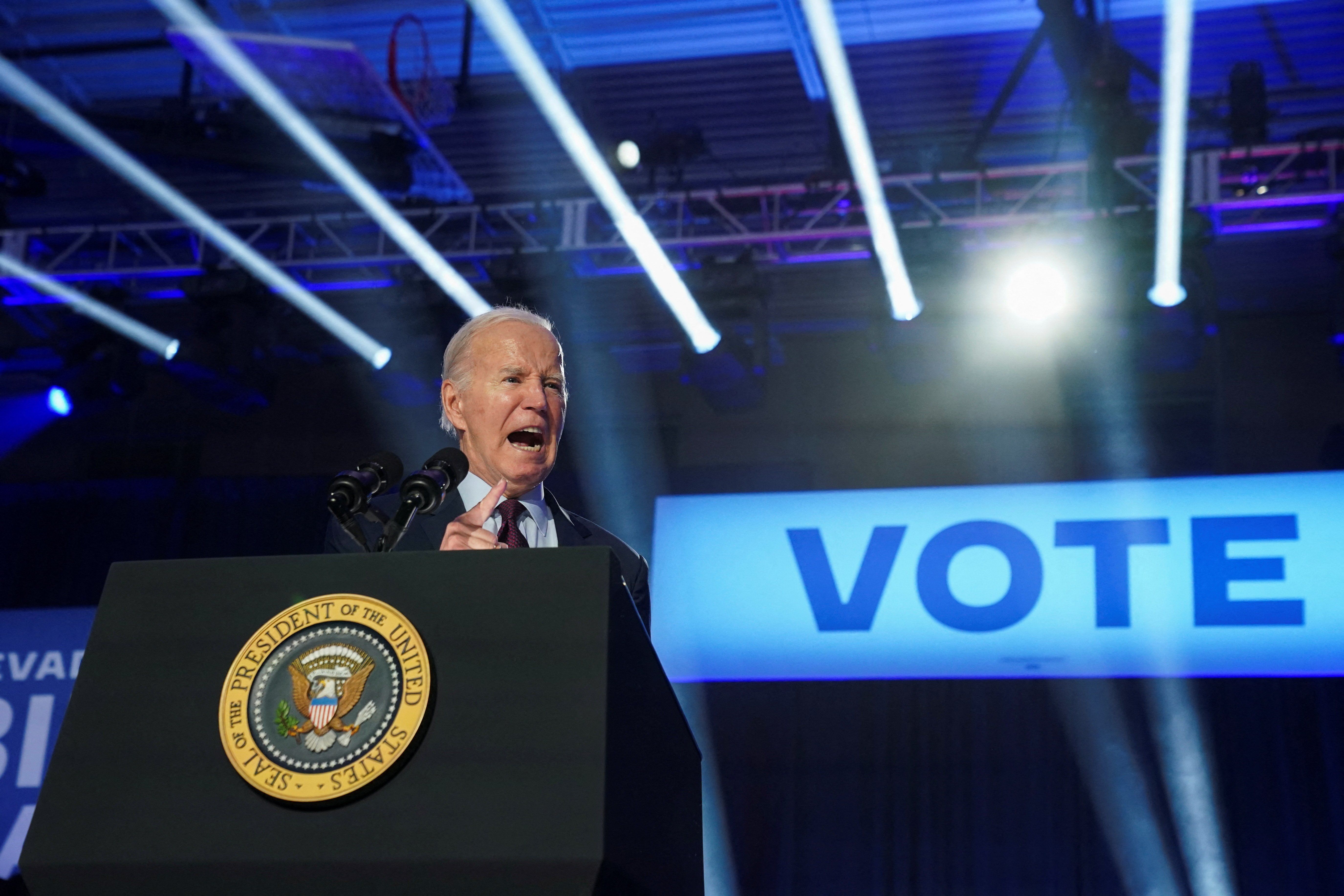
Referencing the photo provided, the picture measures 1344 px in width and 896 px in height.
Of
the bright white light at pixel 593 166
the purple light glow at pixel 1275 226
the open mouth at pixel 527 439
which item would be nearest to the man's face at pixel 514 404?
the open mouth at pixel 527 439

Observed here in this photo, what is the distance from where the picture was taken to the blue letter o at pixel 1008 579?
17.6 feet

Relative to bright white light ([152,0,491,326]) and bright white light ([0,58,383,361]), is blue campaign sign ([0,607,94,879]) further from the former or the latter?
bright white light ([152,0,491,326])

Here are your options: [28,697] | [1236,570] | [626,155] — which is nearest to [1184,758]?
[1236,570]

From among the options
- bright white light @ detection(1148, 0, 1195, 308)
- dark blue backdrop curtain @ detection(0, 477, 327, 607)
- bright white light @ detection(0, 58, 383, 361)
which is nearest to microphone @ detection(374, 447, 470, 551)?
bright white light @ detection(1148, 0, 1195, 308)

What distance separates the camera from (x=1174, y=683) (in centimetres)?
526

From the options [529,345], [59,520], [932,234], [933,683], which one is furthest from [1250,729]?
[59,520]

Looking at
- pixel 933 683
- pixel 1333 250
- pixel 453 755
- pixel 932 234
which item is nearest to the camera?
pixel 453 755

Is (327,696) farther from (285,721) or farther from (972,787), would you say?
(972,787)

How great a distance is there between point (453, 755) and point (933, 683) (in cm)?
503

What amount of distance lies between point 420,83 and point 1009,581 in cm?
315

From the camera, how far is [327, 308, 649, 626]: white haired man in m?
1.55

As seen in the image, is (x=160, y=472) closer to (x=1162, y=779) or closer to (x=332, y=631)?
(x=1162, y=779)

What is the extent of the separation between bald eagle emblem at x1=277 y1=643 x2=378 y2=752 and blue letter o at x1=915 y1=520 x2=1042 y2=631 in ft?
15.4

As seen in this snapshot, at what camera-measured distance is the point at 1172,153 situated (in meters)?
4.44
